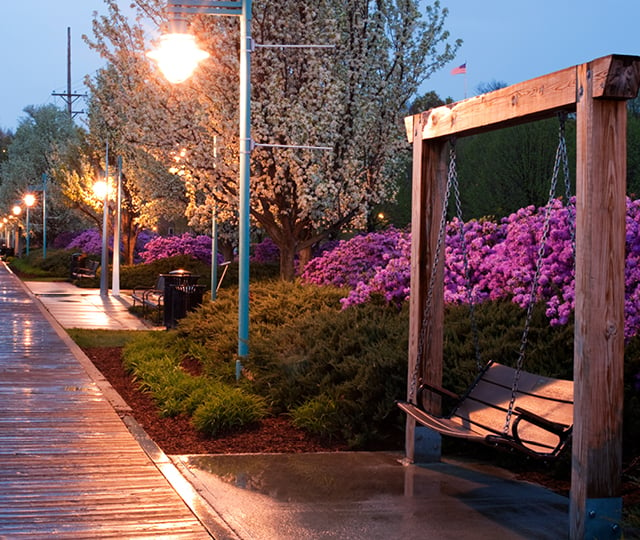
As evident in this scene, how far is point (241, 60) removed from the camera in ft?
38.0

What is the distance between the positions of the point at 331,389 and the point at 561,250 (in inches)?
113

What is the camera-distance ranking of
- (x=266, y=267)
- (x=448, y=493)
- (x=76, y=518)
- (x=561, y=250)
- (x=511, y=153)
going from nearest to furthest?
(x=76, y=518), (x=448, y=493), (x=561, y=250), (x=266, y=267), (x=511, y=153)

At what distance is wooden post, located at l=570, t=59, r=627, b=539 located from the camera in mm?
5422

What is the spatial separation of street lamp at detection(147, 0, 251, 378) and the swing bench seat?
14.5 feet

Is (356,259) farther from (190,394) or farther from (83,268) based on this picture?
(83,268)

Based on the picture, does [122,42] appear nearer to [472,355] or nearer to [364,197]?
[364,197]

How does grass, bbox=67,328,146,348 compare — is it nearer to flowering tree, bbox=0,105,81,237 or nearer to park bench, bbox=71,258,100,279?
park bench, bbox=71,258,100,279

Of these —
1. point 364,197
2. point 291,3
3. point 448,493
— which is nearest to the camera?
point 448,493

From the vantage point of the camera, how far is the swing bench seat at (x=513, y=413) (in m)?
5.73

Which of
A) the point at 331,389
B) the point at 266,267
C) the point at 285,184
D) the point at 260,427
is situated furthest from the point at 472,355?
the point at 266,267

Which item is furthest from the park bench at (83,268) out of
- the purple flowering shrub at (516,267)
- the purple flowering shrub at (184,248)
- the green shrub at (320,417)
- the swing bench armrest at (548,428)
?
the swing bench armrest at (548,428)

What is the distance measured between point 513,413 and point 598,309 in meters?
0.89

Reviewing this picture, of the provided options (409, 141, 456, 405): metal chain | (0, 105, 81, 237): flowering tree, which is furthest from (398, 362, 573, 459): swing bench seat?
(0, 105, 81, 237): flowering tree

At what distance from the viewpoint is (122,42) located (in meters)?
20.9
